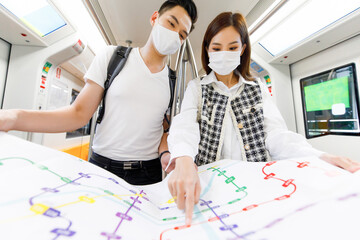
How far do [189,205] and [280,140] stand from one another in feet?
1.88

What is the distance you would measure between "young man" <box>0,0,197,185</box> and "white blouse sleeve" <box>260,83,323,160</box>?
0.54 meters

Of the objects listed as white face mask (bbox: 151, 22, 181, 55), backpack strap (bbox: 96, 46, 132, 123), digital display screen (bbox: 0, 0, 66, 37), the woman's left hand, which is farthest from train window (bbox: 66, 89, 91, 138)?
the woman's left hand

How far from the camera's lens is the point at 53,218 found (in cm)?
27

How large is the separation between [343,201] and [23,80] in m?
2.51

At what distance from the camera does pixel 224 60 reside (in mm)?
889

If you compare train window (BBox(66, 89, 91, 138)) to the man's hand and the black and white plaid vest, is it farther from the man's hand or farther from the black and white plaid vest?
the man's hand

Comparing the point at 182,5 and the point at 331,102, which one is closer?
the point at 182,5

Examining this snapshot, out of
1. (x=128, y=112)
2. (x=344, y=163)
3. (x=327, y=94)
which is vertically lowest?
(x=344, y=163)

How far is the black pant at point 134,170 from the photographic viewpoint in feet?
2.84

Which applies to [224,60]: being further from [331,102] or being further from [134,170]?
[331,102]

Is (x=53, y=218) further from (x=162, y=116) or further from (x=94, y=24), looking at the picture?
(x=94, y=24)

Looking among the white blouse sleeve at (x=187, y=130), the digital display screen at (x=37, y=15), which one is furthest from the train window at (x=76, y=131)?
the white blouse sleeve at (x=187, y=130)

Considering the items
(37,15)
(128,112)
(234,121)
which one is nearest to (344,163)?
(234,121)

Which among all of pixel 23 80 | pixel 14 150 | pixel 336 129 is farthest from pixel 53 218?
pixel 336 129
